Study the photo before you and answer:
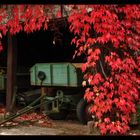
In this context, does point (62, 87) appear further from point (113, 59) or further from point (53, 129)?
point (113, 59)

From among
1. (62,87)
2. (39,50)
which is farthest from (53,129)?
(39,50)

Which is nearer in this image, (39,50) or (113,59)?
(113,59)

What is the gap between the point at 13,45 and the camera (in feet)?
49.4

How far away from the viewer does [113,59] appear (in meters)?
10.4

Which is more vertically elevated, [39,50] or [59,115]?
[39,50]

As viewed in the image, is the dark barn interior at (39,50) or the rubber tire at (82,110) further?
the dark barn interior at (39,50)

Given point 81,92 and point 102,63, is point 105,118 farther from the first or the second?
point 81,92

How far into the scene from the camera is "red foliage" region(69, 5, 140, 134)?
10230 mm

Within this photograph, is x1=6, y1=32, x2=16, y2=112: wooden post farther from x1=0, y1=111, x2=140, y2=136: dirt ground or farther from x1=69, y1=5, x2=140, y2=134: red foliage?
x1=69, y1=5, x2=140, y2=134: red foliage

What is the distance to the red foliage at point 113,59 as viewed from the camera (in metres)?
10.2

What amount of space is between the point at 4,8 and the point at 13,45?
2432 mm

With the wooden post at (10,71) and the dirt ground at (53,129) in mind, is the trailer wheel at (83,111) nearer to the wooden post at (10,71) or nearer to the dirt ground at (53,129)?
the dirt ground at (53,129)

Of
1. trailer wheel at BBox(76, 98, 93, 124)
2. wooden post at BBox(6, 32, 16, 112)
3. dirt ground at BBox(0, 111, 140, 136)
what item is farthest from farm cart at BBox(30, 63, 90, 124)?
wooden post at BBox(6, 32, 16, 112)

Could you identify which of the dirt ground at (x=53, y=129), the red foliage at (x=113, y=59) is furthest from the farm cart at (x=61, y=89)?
the red foliage at (x=113, y=59)
